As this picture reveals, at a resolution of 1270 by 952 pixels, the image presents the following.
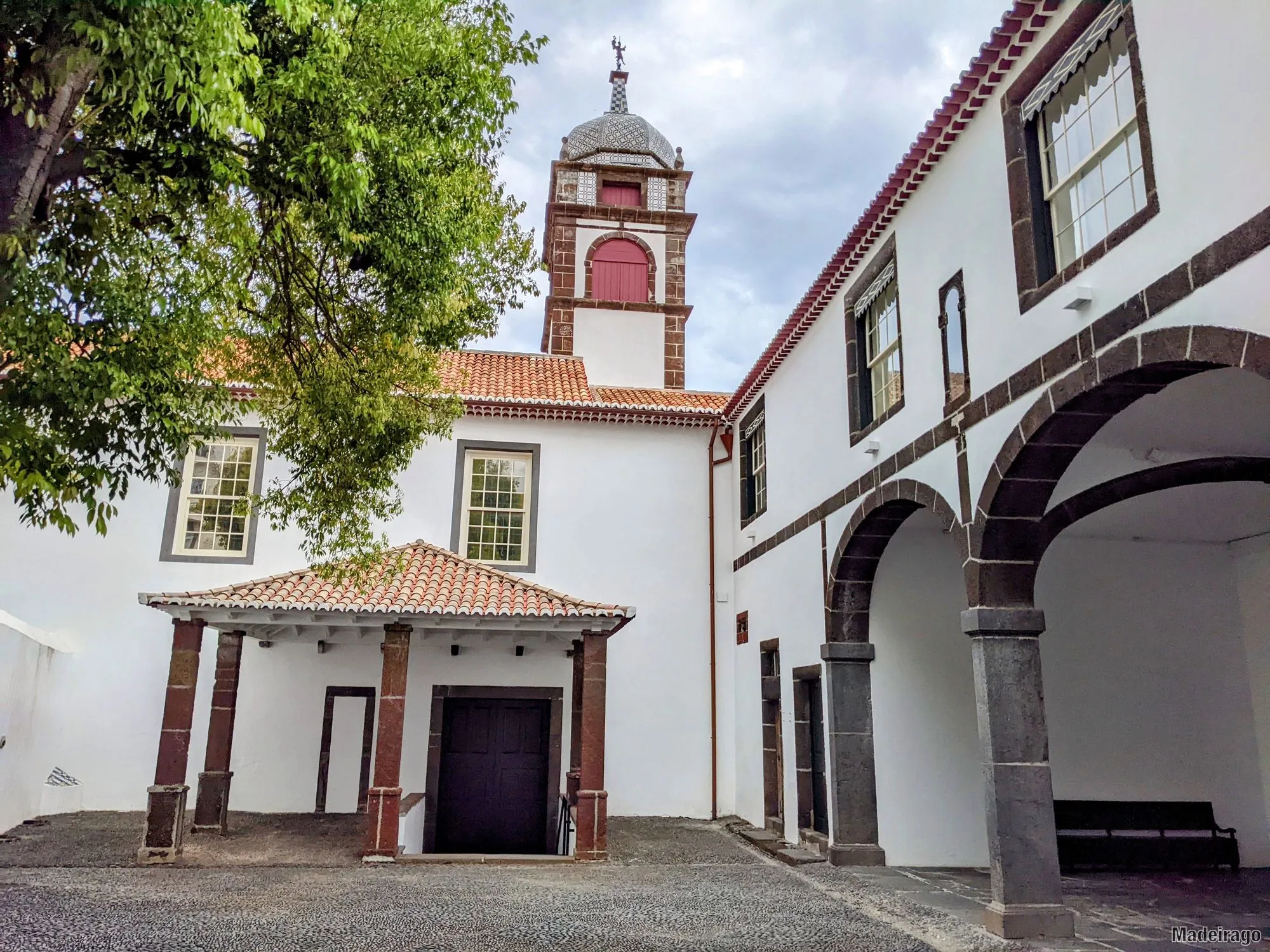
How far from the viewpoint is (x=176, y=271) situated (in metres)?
6.38

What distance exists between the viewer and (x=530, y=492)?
13.3 metres

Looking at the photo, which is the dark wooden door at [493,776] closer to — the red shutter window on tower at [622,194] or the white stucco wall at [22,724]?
the white stucco wall at [22,724]

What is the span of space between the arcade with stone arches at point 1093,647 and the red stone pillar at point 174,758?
6.36 m

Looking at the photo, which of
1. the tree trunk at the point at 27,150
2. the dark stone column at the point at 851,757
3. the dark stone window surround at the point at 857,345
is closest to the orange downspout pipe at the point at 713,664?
the dark stone column at the point at 851,757

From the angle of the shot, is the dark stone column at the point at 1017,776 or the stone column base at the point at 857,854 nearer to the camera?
the dark stone column at the point at 1017,776

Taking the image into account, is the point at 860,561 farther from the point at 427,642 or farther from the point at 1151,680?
the point at 427,642

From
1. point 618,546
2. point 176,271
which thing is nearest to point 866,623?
point 618,546

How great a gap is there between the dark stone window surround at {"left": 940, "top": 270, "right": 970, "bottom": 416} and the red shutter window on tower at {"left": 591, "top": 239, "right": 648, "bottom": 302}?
420 inches

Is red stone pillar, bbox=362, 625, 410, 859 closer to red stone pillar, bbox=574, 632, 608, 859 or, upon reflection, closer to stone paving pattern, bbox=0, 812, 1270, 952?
stone paving pattern, bbox=0, 812, 1270, 952

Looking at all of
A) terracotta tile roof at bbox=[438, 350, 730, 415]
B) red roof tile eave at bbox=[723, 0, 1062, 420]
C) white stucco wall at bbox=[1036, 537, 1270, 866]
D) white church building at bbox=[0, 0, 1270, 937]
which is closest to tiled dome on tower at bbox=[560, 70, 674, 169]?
white church building at bbox=[0, 0, 1270, 937]

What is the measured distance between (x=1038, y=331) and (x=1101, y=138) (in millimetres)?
1197

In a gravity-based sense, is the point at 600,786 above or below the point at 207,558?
below

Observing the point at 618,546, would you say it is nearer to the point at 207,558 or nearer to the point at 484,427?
the point at 484,427

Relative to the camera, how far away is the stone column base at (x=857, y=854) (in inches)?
344
